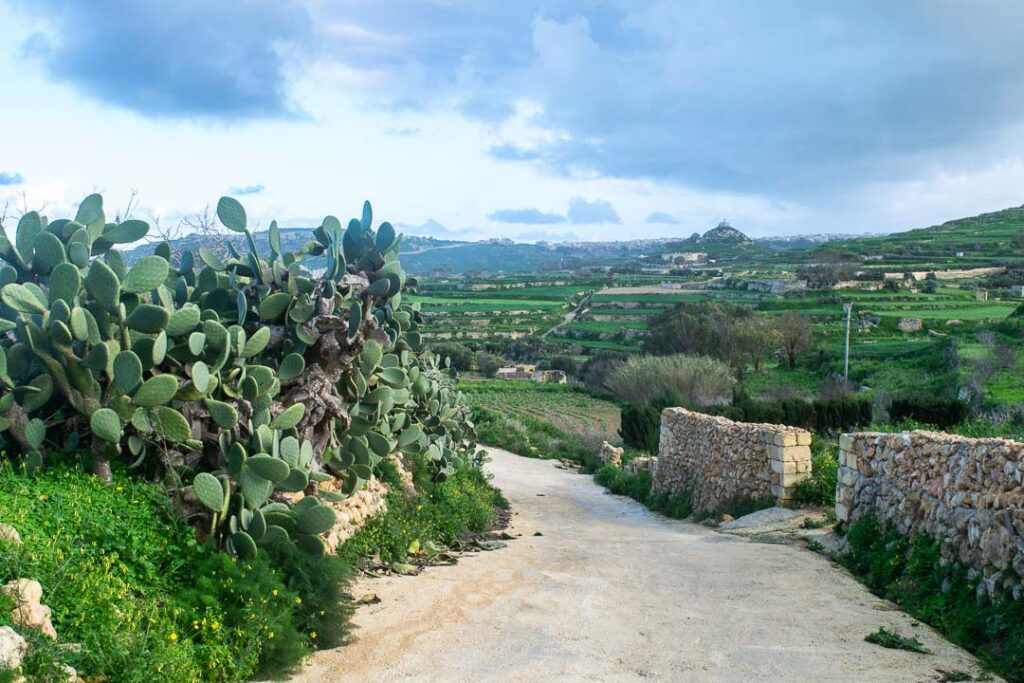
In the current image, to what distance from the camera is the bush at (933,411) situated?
71.9 feet

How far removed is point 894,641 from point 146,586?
4832 mm

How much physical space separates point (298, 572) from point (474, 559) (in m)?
3.22

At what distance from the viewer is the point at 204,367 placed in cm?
623

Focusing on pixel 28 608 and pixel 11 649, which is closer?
pixel 11 649

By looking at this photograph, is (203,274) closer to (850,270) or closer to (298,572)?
(298,572)

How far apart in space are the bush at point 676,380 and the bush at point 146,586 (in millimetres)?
32925

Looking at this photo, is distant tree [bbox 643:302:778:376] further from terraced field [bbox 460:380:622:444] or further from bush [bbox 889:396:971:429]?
bush [bbox 889:396:971:429]

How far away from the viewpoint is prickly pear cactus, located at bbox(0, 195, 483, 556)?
234 inches

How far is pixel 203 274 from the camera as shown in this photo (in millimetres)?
7898

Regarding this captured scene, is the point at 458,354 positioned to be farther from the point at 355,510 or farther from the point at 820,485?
the point at 355,510

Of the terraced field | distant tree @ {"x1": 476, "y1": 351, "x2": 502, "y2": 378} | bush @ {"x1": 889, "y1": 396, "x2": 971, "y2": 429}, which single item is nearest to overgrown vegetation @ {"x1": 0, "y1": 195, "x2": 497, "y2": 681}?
bush @ {"x1": 889, "y1": 396, "x2": 971, "y2": 429}

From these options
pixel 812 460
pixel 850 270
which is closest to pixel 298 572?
pixel 812 460

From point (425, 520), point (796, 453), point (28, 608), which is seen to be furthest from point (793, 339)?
point (28, 608)

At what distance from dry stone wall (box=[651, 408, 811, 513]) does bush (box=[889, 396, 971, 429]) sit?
8.46 metres
